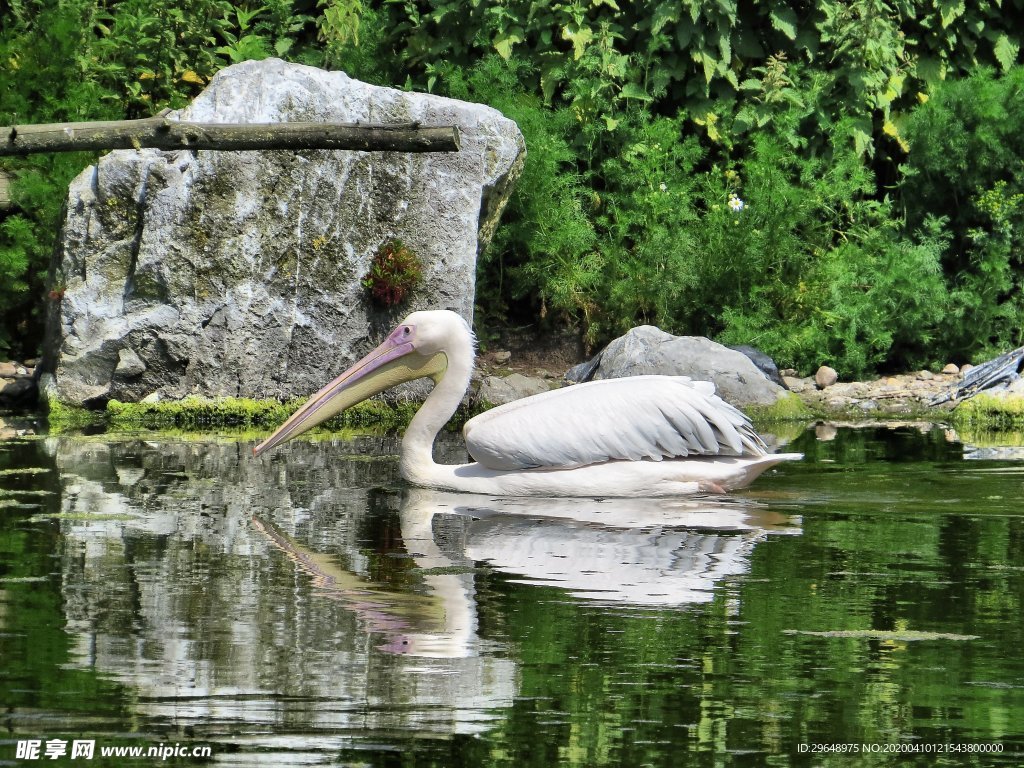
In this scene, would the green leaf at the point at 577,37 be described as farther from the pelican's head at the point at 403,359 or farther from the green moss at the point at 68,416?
the pelican's head at the point at 403,359

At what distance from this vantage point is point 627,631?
4312mm

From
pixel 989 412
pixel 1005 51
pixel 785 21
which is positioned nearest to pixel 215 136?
pixel 989 412

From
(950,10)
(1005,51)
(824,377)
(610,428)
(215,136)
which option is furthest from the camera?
(1005,51)

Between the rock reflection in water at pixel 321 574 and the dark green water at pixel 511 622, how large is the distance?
14 mm

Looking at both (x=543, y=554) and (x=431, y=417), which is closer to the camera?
(x=543, y=554)

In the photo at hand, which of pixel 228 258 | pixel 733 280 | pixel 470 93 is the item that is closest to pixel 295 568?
pixel 228 258

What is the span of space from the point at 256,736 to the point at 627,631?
4.39ft

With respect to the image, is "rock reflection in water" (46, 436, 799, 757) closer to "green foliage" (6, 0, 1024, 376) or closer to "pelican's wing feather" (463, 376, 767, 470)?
"pelican's wing feather" (463, 376, 767, 470)

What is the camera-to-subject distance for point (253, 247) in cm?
1044

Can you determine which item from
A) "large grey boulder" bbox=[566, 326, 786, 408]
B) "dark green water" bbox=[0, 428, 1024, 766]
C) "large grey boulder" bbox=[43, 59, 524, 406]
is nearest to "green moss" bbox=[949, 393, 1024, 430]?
"large grey boulder" bbox=[566, 326, 786, 408]

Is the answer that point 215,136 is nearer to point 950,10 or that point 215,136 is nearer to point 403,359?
point 403,359

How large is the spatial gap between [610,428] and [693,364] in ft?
11.5

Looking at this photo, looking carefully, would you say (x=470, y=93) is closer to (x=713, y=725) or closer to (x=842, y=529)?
(x=842, y=529)

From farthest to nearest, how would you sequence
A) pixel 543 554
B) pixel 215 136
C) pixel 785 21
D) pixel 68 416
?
pixel 785 21
pixel 68 416
pixel 215 136
pixel 543 554
